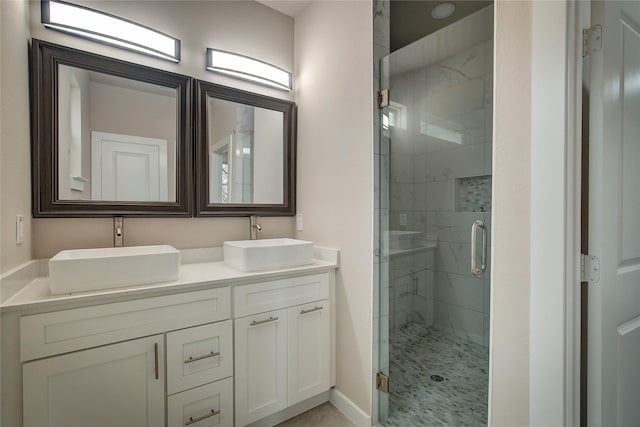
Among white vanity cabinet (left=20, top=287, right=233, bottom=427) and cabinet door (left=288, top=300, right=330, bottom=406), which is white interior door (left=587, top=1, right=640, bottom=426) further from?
white vanity cabinet (left=20, top=287, right=233, bottom=427)

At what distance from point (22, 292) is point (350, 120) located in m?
1.73

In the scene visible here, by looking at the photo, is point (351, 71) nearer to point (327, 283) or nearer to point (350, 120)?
point (350, 120)

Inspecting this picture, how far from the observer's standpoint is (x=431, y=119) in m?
1.99

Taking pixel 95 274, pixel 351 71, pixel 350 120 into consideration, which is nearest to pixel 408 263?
pixel 350 120

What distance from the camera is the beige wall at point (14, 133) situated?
106cm

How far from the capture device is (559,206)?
0.92m

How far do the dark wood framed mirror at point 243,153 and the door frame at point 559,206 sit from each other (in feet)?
5.14

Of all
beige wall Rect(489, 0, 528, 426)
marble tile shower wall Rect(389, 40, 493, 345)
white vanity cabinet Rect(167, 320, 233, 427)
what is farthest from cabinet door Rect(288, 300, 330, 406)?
beige wall Rect(489, 0, 528, 426)

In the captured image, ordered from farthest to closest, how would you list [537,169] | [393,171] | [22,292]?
[393,171] → [22,292] → [537,169]

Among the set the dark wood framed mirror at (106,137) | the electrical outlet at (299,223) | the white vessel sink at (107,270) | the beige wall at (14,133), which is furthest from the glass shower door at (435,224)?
the beige wall at (14,133)

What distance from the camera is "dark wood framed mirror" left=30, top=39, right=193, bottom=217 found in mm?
1408

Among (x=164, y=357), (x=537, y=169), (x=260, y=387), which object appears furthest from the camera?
(x=260, y=387)

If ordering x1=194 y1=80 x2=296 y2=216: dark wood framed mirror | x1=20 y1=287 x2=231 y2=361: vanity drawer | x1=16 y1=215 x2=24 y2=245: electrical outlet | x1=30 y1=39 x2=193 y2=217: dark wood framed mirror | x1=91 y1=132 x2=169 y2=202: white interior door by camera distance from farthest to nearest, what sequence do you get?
x1=194 y1=80 x2=296 y2=216: dark wood framed mirror, x1=91 y1=132 x2=169 y2=202: white interior door, x1=30 y1=39 x2=193 y2=217: dark wood framed mirror, x1=16 y1=215 x2=24 y2=245: electrical outlet, x1=20 y1=287 x2=231 y2=361: vanity drawer

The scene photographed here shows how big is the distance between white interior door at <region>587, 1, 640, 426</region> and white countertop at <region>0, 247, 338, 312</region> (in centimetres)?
120
